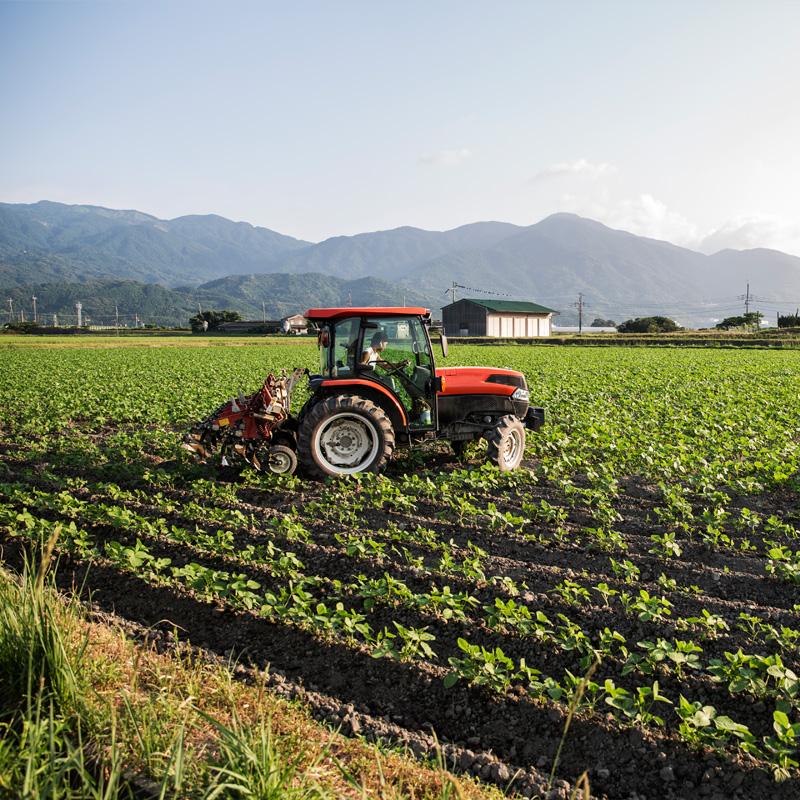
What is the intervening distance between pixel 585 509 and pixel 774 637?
2912 millimetres

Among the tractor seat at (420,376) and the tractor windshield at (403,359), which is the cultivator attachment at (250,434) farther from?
the tractor seat at (420,376)

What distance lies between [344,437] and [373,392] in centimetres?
75

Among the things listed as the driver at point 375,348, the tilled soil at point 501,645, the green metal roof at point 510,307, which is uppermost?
the green metal roof at point 510,307

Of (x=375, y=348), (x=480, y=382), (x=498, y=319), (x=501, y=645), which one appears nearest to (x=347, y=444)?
(x=375, y=348)

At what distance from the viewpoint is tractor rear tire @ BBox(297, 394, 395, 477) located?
26.1 ft

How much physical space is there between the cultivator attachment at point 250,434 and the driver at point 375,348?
4.26 ft

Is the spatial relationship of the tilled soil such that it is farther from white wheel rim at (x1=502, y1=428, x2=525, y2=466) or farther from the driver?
the driver

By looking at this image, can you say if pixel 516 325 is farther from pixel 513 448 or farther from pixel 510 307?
pixel 513 448

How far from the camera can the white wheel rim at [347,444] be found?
812cm

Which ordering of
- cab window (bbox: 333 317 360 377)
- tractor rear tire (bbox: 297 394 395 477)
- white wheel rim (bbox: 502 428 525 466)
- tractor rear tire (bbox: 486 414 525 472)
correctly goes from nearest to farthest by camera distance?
1. tractor rear tire (bbox: 297 394 395 477)
2. cab window (bbox: 333 317 360 377)
3. tractor rear tire (bbox: 486 414 525 472)
4. white wheel rim (bbox: 502 428 525 466)

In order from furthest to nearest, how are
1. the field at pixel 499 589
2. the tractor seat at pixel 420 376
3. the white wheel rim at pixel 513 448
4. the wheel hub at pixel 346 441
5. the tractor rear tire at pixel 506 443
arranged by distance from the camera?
the white wheel rim at pixel 513 448, the tractor rear tire at pixel 506 443, the tractor seat at pixel 420 376, the wheel hub at pixel 346 441, the field at pixel 499 589

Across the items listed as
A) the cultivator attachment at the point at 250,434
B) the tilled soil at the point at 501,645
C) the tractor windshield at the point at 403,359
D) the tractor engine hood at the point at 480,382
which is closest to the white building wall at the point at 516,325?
the tractor engine hood at the point at 480,382

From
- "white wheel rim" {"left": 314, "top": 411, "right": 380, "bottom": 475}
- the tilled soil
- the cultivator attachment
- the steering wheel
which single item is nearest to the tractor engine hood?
the steering wheel

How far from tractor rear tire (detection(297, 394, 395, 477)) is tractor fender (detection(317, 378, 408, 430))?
0.14m
